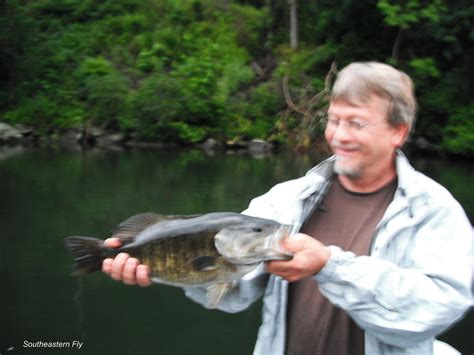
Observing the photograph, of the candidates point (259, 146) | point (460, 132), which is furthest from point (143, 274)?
point (259, 146)

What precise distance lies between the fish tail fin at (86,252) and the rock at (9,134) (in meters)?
21.0

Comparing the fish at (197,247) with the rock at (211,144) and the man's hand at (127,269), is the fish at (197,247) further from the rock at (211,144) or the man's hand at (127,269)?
the rock at (211,144)

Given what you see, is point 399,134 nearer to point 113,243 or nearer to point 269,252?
point 269,252

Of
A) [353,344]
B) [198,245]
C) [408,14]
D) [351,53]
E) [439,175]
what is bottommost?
[439,175]

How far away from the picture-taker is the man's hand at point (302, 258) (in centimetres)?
192

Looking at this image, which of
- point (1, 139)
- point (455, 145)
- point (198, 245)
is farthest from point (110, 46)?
point (198, 245)

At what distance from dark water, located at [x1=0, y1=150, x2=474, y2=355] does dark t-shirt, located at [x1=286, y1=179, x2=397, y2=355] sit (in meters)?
3.91

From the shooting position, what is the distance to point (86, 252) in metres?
2.28

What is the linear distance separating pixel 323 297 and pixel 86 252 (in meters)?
0.84

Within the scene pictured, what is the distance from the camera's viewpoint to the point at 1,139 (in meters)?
22.0

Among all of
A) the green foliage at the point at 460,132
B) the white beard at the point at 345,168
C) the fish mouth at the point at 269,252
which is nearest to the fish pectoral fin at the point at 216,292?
the fish mouth at the point at 269,252

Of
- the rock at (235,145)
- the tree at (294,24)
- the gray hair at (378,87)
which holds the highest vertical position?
the gray hair at (378,87)

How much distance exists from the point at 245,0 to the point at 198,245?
29344 millimetres

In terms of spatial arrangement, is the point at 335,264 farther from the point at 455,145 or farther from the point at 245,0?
the point at 245,0
